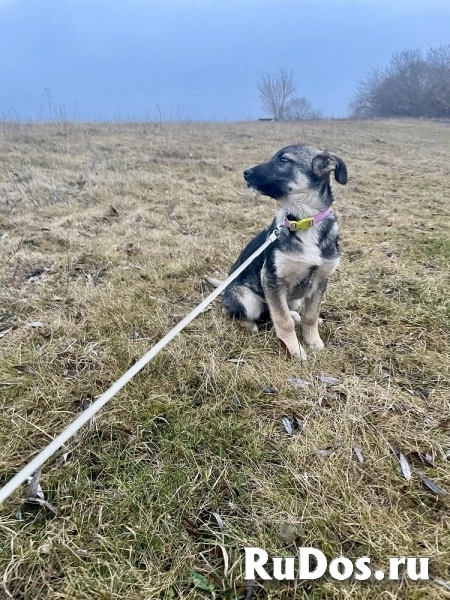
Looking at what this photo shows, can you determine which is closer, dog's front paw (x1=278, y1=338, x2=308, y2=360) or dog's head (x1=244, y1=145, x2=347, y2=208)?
dog's front paw (x1=278, y1=338, x2=308, y2=360)

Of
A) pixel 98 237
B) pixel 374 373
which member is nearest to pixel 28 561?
pixel 374 373

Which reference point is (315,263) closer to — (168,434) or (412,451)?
(412,451)

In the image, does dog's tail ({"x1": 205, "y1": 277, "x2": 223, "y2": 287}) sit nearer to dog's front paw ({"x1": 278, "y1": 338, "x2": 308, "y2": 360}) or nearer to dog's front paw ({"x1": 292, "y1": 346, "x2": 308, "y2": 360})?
dog's front paw ({"x1": 278, "y1": 338, "x2": 308, "y2": 360})

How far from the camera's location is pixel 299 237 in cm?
311

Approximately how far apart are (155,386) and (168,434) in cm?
43

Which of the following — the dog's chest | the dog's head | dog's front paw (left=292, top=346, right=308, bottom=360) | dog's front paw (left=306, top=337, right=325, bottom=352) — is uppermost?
the dog's head

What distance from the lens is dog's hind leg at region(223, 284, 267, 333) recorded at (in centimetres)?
349

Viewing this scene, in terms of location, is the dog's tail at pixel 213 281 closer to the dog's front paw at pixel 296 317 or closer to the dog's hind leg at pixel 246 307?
the dog's hind leg at pixel 246 307

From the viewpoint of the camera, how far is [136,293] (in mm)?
4020

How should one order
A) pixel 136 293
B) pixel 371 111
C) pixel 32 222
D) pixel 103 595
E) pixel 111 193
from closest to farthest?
pixel 103 595
pixel 136 293
pixel 32 222
pixel 111 193
pixel 371 111

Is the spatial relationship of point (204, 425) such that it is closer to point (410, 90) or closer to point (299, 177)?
point (299, 177)

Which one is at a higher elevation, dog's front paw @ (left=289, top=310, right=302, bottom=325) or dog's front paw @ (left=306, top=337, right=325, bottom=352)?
dog's front paw @ (left=289, top=310, right=302, bottom=325)

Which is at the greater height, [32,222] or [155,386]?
[32,222]

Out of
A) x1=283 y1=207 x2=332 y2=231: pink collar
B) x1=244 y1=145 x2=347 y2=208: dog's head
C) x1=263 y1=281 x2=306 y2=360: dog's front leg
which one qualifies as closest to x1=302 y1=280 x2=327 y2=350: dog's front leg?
x1=263 y1=281 x2=306 y2=360: dog's front leg
